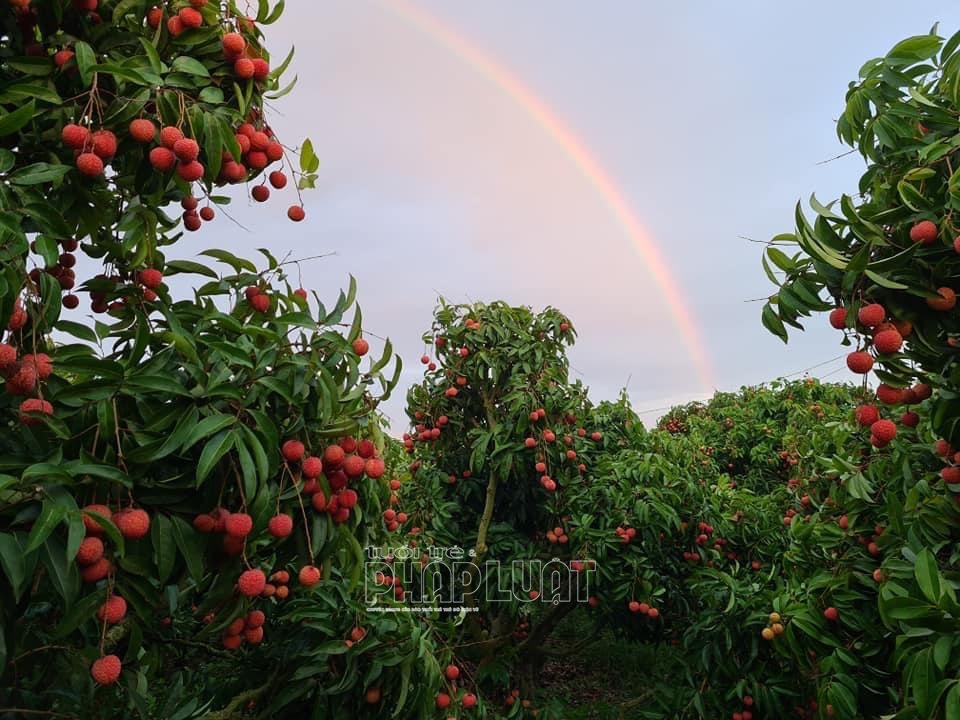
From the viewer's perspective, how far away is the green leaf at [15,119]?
160cm

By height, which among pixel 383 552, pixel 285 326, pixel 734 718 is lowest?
pixel 734 718

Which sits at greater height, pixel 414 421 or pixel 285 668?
pixel 414 421

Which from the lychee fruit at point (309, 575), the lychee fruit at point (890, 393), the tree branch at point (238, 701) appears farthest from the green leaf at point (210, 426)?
the lychee fruit at point (890, 393)

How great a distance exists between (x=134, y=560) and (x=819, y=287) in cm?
214

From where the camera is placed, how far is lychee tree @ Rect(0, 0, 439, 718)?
153cm

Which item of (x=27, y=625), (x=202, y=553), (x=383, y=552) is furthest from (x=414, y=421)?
(x=202, y=553)

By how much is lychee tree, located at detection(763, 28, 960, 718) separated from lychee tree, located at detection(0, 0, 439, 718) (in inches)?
54.7

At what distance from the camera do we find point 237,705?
8.76 ft

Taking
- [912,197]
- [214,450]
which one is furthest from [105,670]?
[912,197]

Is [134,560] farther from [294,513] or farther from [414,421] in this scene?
[414,421]

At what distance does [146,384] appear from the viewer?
1.60m

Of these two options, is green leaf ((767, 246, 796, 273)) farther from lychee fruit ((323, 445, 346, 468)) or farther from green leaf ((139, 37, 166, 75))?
green leaf ((139, 37, 166, 75))

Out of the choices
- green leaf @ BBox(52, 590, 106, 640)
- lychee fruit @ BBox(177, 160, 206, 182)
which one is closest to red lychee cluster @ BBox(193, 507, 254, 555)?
green leaf @ BBox(52, 590, 106, 640)

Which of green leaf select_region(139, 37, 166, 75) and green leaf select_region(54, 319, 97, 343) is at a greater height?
green leaf select_region(139, 37, 166, 75)
